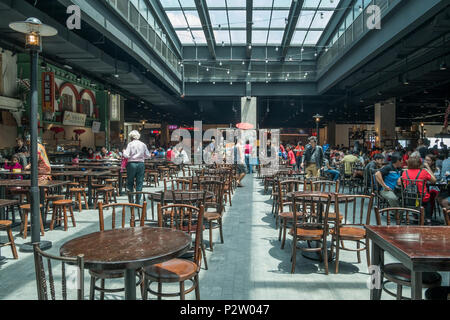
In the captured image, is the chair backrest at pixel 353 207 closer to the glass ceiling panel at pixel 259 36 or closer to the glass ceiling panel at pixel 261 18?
the glass ceiling panel at pixel 261 18

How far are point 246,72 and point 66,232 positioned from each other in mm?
16371

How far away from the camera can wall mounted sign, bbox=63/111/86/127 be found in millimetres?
14970

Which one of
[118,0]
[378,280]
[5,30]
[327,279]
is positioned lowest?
[327,279]

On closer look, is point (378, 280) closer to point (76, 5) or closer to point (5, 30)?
point (76, 5)

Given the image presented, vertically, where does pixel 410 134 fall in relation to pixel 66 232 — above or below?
above

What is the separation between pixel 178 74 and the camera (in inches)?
771

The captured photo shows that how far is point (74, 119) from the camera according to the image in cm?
1567

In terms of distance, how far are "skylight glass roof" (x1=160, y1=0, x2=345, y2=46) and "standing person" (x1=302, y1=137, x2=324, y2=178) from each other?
7117mm

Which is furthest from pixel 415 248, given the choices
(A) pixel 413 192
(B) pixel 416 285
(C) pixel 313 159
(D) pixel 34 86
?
(C) pixel 313 159

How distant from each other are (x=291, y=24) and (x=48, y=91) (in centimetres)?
1053

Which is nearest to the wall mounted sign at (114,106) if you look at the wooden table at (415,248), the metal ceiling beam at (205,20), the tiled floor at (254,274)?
the metal ceiling beam at (205,20)

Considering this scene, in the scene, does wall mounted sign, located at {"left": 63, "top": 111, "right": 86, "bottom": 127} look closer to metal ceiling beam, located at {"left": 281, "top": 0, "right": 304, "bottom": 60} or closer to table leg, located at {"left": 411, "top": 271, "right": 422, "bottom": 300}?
metal ceiling beam, located at {"left": 281, "top": 0, "right": 304, "bottom": 60}

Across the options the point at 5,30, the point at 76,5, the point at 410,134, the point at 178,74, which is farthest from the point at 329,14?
the point at 410,134

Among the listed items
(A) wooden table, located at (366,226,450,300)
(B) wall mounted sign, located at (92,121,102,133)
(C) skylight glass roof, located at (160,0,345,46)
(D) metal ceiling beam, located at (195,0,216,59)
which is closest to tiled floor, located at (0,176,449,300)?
(A) wooden table, located at (366,226,450,300)
